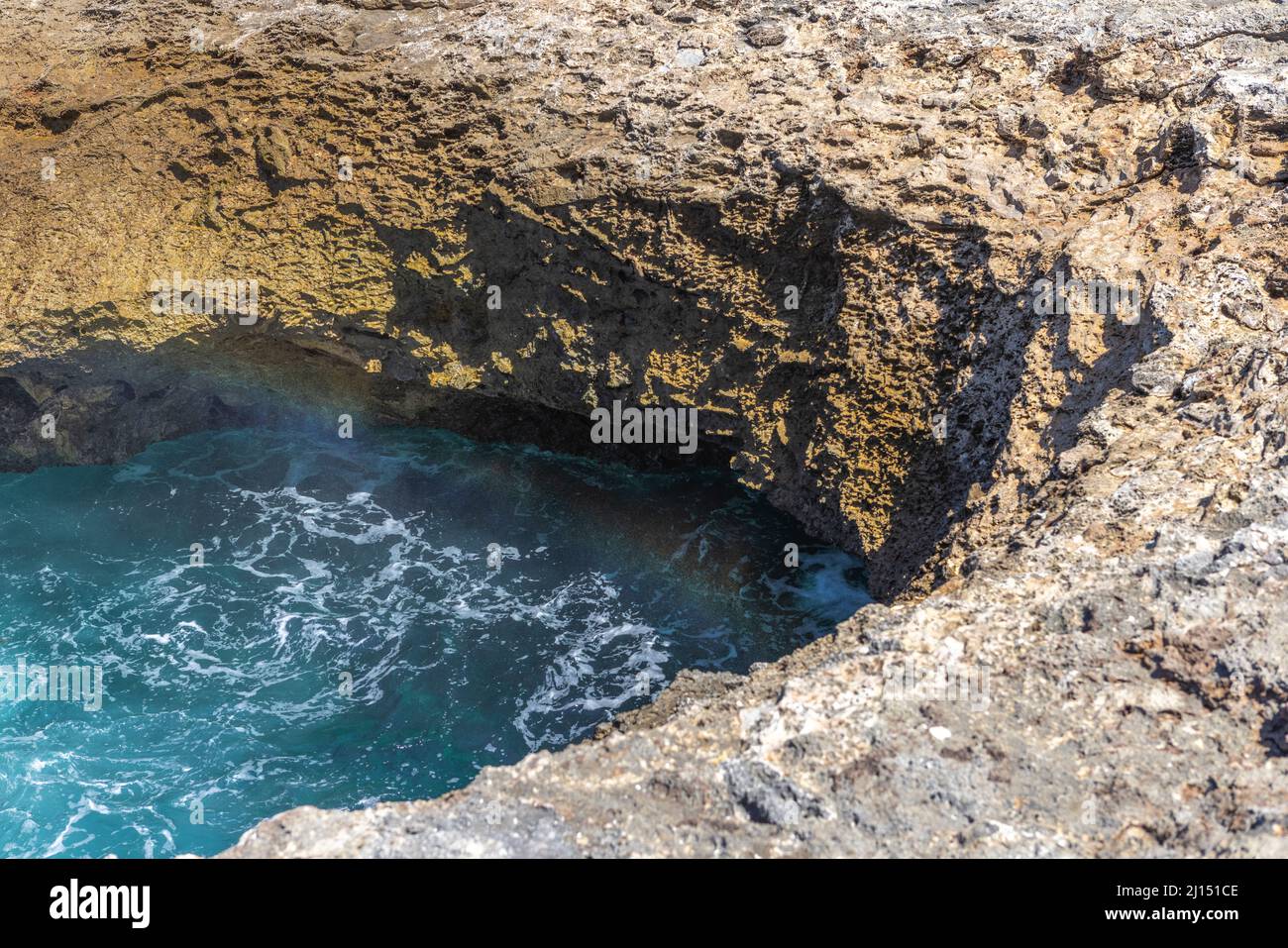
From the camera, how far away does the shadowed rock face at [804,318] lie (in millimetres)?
6137

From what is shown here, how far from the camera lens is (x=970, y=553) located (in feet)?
28.3

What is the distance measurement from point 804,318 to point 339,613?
283 inches

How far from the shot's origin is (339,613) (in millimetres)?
14336

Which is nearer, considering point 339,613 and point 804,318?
point 804,318

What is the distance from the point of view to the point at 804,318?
1270 centimetres

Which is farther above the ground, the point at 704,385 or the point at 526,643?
the point at 704,385

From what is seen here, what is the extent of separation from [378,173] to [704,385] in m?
5.10

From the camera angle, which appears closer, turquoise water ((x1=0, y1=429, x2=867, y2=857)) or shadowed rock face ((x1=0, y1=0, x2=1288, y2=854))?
shadowed rock face ((x1=0, y1=0, x2=1288, y2=854))

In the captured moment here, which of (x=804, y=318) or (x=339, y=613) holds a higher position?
(x=804, y=318)

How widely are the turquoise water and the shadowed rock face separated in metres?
1.30

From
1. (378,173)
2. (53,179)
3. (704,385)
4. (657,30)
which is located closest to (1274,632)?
(704,385)

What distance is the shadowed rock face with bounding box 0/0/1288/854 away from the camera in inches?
242

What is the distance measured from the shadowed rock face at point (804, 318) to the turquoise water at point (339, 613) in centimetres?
130

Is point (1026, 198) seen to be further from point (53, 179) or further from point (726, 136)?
point (53, 179)
